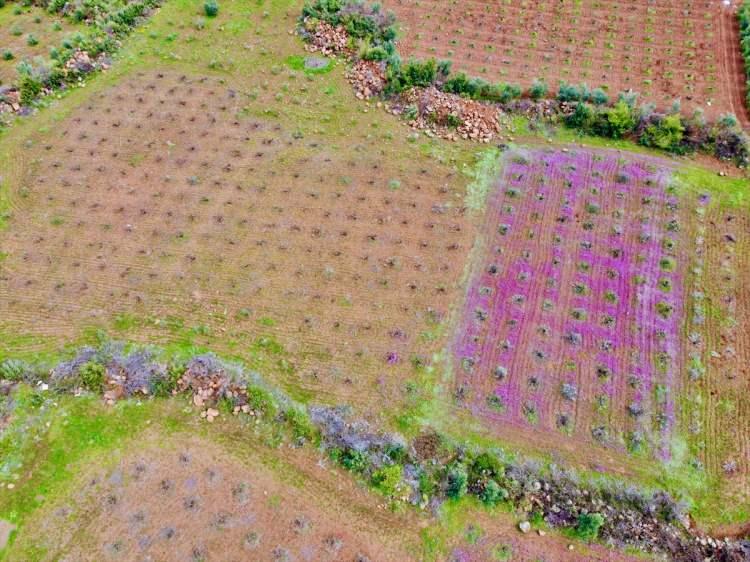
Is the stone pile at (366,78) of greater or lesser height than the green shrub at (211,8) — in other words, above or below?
below

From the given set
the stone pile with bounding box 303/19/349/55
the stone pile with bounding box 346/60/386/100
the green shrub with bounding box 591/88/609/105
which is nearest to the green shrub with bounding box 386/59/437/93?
the stone pile with bounding box 346/60/386/100

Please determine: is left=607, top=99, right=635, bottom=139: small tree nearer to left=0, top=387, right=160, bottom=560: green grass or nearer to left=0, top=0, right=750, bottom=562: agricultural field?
left=0, top=0, right=750, bottom=562: agricultural field

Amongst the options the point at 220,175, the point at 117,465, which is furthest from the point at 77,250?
the point at 117,465

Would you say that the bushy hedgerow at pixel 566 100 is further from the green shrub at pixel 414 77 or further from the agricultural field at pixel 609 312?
the agricultural field at pixel 609 312

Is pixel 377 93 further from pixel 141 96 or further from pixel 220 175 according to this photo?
pixel 141 96

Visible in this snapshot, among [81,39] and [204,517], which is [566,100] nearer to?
[204,517]

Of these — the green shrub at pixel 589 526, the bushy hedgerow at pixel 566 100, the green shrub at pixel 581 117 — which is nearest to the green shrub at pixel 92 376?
the green shrub at pixel 589 526
